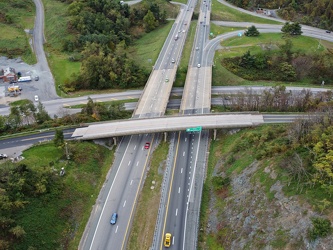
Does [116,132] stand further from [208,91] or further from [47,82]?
[47,82]

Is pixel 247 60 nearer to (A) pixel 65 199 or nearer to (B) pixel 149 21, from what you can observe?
(B) pixel 149 21

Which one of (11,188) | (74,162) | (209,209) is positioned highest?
(11,188)

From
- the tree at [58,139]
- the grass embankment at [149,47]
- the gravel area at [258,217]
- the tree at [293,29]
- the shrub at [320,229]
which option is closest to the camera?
the shrub at [320,229]

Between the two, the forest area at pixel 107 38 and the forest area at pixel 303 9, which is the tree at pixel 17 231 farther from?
the forest area at pixel 303 9

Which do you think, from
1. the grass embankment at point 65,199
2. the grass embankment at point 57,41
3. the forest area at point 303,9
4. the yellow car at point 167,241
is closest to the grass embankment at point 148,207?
the yellow car at point 167,241

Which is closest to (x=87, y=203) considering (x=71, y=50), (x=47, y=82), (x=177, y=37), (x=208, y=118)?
(x=208, y=118)

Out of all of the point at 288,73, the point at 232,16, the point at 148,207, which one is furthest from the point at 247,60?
the point at 148,207
